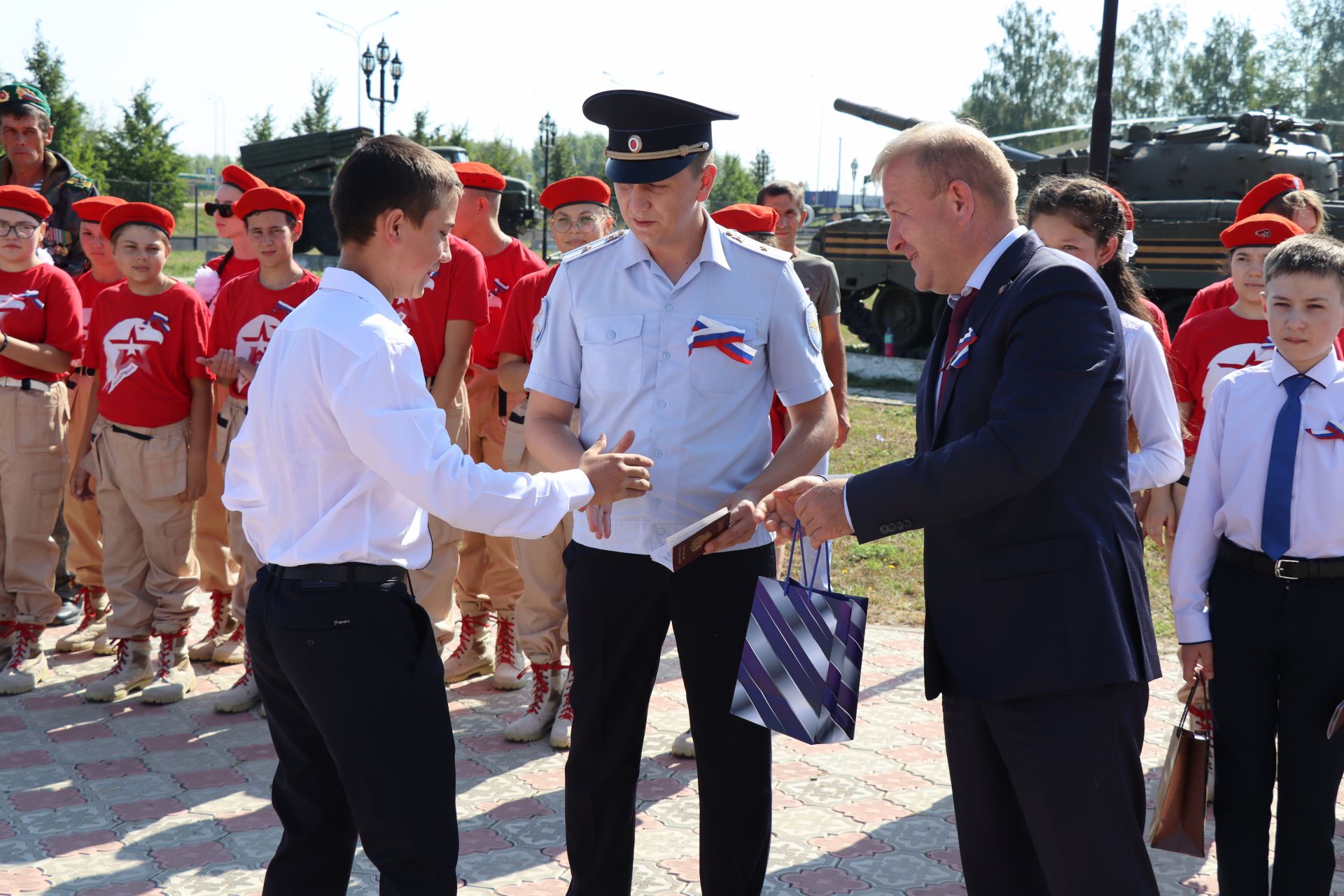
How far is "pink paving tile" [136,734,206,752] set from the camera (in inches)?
188

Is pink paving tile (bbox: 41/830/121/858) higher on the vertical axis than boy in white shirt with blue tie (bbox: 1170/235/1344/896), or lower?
lower

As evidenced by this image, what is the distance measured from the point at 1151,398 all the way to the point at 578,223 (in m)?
2.54

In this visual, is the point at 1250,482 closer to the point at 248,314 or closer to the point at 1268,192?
the point at 1268,192

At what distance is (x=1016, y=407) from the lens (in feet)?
→ 7.61

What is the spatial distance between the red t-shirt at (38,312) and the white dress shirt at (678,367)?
3.18 meters

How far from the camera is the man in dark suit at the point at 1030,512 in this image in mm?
2346

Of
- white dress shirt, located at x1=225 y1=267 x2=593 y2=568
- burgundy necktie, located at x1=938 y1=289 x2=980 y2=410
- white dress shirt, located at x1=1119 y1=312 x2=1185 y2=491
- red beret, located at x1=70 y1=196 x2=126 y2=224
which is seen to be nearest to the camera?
white dress shirt, located at x1=225 y1=267 x2=593 y2=568

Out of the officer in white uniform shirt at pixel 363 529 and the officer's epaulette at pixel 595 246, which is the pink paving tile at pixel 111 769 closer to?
the officer in white uniform shirt at pixel 363 529

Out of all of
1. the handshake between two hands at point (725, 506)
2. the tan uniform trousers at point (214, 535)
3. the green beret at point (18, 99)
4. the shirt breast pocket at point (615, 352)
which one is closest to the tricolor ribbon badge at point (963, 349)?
the handshake between two hands at point (725, 506)

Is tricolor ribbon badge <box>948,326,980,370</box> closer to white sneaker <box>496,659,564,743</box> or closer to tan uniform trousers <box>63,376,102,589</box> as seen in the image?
white sneaker <box>496,659,564,743</box>

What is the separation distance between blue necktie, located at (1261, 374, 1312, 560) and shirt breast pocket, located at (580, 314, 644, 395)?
5.24 feet

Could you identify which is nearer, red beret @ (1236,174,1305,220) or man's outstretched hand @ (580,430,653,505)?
man's outstretched hand @ (580,430,653,505)

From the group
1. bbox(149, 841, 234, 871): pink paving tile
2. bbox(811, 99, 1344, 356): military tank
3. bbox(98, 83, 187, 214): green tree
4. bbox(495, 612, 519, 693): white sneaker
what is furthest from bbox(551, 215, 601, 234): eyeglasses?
bbox(98, 83, 187, 214): green tree

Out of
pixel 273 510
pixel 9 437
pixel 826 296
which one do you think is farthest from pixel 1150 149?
pixel 273 510
